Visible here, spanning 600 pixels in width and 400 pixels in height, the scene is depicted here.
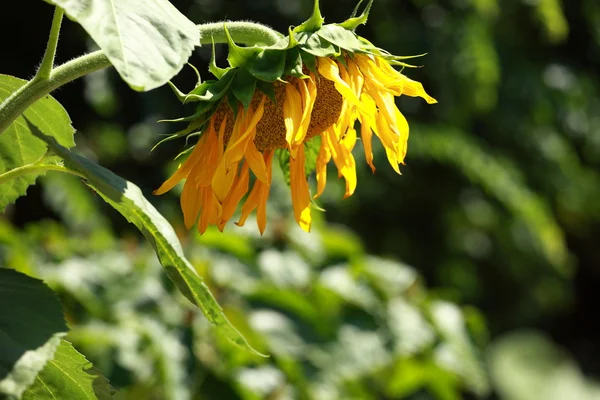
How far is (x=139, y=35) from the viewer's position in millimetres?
415

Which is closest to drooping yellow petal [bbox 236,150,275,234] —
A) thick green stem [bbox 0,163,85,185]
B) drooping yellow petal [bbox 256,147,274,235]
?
drooping yellow petal [bbox 256,147,274,235]

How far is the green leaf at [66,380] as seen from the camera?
500 millimetres

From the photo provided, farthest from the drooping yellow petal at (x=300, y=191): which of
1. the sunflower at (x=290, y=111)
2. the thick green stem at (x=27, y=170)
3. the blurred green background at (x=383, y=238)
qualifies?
the blurred green background at (x=383, y=238)

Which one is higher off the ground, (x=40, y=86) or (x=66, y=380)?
(x=40, y=86)

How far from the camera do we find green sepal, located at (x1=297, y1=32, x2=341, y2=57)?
0.53m

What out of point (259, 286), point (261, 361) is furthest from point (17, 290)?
point (259, 286)

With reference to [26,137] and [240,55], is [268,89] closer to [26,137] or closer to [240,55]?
[240,55]

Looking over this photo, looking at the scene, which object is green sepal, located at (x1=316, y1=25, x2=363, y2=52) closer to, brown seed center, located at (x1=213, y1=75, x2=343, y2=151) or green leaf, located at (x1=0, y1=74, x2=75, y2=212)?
brown seed center, located at (x1=213, y1=75, x2=343, y2=151)

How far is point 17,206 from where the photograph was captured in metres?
2.20

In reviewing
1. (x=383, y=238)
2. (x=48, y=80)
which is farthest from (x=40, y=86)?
(x=383, y=238)

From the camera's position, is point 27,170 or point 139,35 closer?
point 139,35

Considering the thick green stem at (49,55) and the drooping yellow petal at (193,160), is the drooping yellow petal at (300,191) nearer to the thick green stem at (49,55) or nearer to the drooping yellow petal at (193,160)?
the drooping yellow petal at (193,160)

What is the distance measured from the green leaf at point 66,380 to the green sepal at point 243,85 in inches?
6.4

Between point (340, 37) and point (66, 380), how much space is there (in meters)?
0.25
